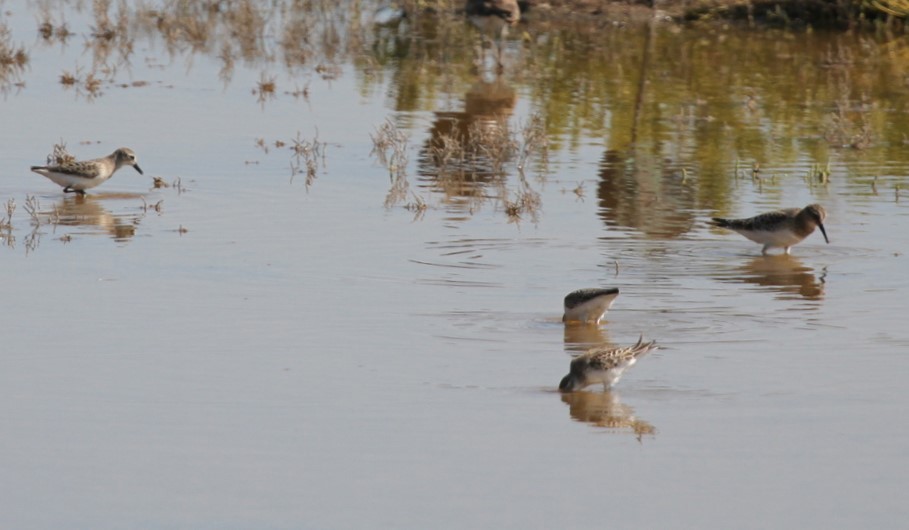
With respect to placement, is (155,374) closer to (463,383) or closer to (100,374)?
(100,374)

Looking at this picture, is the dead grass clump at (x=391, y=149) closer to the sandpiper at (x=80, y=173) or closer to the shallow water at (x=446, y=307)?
the shallow water at (x=446, y=307)

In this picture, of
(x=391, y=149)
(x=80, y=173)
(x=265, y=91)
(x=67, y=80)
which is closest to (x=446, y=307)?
(x=80, y=173)

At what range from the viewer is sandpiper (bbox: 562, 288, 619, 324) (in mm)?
10578

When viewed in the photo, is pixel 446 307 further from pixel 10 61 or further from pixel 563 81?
pixel 10 61

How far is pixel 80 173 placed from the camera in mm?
15062

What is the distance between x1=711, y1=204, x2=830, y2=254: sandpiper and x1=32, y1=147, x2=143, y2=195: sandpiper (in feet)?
18.7

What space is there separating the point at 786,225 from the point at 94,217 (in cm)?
568

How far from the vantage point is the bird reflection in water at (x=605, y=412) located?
28.8 ft

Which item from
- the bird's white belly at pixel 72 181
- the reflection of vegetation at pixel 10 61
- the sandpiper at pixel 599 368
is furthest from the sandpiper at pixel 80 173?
the sandpiper at pixel 599 368

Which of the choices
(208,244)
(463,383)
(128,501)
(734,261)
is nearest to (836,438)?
(463,383)

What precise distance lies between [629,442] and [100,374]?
299 cm

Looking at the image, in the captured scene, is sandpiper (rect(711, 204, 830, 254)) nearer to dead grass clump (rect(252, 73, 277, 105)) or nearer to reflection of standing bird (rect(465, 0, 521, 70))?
dead grass clump (rect(252, 73, 277, 105))

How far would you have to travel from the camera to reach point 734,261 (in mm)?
13164

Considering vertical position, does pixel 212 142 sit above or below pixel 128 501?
above
